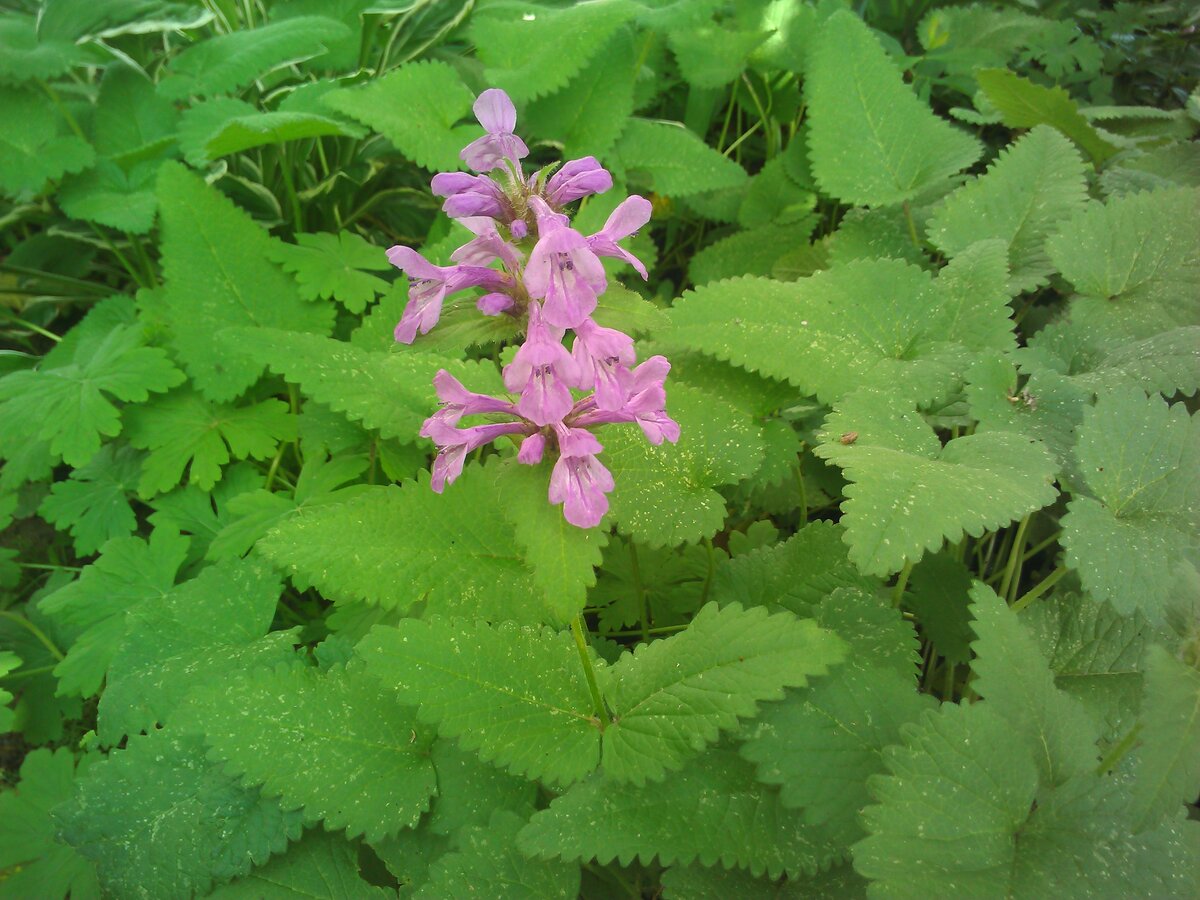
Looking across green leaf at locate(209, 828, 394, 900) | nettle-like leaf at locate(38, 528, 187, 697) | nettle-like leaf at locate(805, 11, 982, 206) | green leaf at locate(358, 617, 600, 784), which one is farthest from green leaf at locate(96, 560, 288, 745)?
nettle-like leaf at locate(805, 11, 982, 206)

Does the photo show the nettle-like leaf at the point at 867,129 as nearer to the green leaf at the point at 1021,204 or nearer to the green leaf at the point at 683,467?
the green leaf at the point at 1021,204

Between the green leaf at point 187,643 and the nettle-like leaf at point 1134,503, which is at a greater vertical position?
the nettle-like leaf at point 1134,503

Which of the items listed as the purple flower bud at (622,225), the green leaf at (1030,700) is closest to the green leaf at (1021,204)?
the green leaf at (1030,700)

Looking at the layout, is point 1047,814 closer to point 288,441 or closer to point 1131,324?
point 1131,324

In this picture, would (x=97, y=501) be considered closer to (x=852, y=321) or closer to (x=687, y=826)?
(x=687, y=826)

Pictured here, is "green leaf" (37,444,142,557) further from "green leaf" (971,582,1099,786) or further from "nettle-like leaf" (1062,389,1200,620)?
"nettle-like leaf" (1062,389,1200,620)

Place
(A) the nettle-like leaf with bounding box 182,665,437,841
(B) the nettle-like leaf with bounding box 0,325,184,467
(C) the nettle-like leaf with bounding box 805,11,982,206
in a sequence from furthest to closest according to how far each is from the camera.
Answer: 1. (C) the nettle-like leaf with bounding box 805,11,982,206
2. (B) the nettle-like leaf with bounding box 0,325,184,467
3. (A) the nettle-like leaf with bounding box 182,665,437,841

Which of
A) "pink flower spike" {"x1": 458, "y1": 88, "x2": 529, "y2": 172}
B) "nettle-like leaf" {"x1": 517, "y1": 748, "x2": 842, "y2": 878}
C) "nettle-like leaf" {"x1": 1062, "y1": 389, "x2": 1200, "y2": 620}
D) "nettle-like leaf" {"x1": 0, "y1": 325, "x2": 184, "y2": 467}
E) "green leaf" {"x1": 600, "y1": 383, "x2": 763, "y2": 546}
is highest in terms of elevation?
"pink flower spike" {"x1": 458, "y1": 88, "x2": 529, "y2": 172}

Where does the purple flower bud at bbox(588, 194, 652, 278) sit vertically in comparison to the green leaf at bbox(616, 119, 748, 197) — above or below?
above
